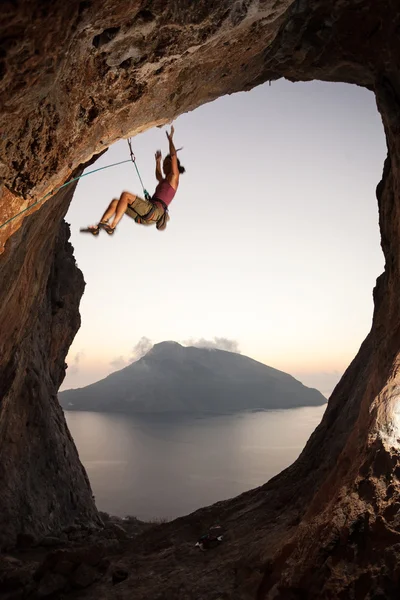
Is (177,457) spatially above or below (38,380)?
below

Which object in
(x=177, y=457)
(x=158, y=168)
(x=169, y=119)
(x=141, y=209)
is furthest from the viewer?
(x=177, y=457)

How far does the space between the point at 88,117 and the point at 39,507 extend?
383 inches

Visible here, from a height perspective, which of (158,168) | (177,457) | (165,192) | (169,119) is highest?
(158,168)

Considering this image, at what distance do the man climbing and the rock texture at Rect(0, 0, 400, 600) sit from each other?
142 cm

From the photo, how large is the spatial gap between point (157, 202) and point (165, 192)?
0.37 meters

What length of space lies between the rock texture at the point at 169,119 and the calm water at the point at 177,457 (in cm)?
2979

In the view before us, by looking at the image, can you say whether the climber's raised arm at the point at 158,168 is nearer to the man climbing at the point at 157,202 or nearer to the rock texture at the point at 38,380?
the man climbing at the point at 157,202

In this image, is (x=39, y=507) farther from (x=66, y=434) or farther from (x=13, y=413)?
(x=66, y=434)

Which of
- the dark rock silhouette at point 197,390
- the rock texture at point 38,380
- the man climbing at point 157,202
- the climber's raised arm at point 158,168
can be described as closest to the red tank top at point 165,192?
the man climbing at point 157,202

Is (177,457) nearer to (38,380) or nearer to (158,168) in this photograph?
(38,380)

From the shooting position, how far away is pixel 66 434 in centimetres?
1326

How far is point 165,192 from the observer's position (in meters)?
8.95

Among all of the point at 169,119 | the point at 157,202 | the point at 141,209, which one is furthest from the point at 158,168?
the point at 169,119

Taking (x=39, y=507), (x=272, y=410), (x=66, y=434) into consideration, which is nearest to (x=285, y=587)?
(x=39, y=507)
